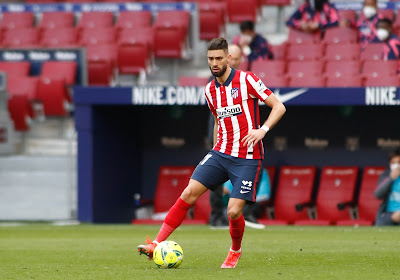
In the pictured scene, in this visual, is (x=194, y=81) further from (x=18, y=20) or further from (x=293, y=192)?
(x=18, y=20)

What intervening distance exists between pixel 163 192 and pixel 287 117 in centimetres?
233

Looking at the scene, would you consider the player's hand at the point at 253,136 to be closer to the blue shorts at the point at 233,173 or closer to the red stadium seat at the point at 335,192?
the blue shorts at the point at 233,173

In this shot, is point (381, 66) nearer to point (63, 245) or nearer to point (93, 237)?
point (93, 237)

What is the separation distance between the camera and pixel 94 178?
13688mm

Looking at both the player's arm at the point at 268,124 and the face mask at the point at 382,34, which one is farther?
the face mask at the point at 382,34

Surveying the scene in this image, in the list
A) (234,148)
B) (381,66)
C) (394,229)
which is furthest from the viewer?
(381,66)

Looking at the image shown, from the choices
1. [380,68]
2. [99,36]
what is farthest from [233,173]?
[99,36]

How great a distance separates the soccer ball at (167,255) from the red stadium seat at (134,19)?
34.6 ft

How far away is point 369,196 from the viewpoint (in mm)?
13906

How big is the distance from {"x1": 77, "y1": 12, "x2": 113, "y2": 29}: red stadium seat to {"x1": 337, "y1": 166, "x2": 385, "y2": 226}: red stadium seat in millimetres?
6060

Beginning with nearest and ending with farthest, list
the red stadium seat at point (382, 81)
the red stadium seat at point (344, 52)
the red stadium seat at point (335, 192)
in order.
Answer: the red stadium seat at point (382, 81)
the red stadium seat at point (335, 192)
the red stadium seat at point (344, 52)

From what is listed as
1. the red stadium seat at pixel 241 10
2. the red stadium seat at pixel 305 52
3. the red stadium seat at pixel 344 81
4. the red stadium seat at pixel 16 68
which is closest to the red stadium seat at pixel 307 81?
the red stadium seat at pixel 344 81

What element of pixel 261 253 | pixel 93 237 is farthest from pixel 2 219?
pixel 261 253

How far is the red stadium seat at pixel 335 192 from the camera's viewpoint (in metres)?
13.9
